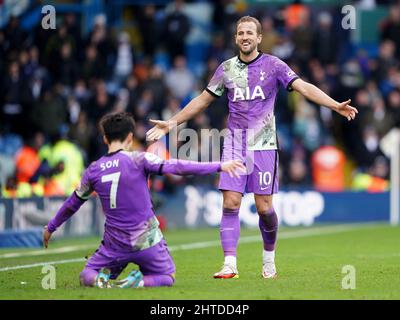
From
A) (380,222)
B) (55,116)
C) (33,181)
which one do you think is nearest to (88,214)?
(33,181)

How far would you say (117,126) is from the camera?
9.48 metres

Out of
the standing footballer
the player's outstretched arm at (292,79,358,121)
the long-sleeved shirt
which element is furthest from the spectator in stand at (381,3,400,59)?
the long-sleeved shirt

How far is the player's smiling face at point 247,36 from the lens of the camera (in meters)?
10.8

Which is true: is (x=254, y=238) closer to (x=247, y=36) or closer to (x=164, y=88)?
(x=164, y=88)

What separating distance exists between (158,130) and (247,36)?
1.24 meters

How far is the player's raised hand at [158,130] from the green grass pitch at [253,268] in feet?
4.37

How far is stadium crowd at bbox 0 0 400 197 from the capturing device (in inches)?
794

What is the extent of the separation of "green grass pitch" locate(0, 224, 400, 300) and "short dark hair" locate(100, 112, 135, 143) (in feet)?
4.16

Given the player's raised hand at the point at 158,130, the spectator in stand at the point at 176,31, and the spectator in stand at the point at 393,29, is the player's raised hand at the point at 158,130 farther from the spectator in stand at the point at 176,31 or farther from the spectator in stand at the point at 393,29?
the spectator in stand at the point at 393,29

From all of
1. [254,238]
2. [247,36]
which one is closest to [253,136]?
[247,36]

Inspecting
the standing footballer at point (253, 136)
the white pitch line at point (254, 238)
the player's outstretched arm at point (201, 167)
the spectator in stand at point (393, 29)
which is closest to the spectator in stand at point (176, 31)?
the spectator in stand at point (393, 29)

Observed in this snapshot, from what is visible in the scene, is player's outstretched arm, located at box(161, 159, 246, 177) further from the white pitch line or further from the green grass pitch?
the white pitch line
